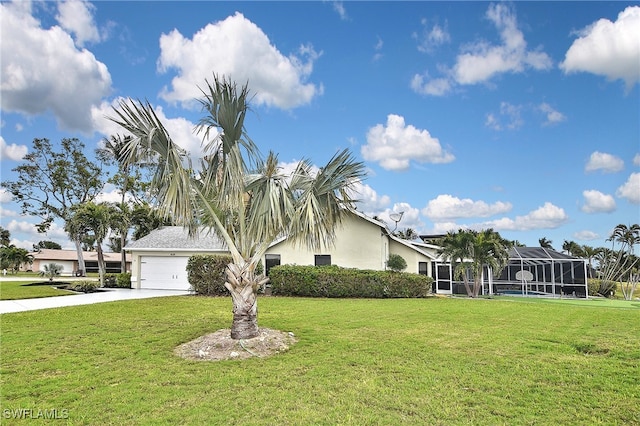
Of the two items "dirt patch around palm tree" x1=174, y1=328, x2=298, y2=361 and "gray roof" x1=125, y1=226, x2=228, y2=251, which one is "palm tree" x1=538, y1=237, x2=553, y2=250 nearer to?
"gray roof" x1=125, y1=226, x2=228, y2=251

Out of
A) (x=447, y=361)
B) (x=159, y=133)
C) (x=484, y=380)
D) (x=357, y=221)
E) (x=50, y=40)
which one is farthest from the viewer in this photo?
(x=357, y=221)

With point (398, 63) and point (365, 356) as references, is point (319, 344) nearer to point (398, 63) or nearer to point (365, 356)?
point (365, 356)

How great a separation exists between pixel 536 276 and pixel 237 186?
89.8 ft

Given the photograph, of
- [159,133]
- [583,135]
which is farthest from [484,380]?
[583,135]

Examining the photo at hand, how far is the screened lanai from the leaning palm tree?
1741cm

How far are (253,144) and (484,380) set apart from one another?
5.87m

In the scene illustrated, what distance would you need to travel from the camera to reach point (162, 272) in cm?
2398

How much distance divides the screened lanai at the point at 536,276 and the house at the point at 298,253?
2536 millimetres

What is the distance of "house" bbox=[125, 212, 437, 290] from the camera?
21.9m

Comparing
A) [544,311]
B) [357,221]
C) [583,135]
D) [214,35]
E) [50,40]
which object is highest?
[214,35]

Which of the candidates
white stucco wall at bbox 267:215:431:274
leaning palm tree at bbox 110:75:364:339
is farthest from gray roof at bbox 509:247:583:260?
leaning palm tree at bbox 110:75:364:339

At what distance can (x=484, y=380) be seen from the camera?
5727 millimetres

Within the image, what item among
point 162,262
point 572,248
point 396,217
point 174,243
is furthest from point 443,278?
point 572,248

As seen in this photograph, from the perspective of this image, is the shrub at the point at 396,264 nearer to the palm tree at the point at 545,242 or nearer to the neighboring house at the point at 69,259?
the palm tree at the point at 545,242
